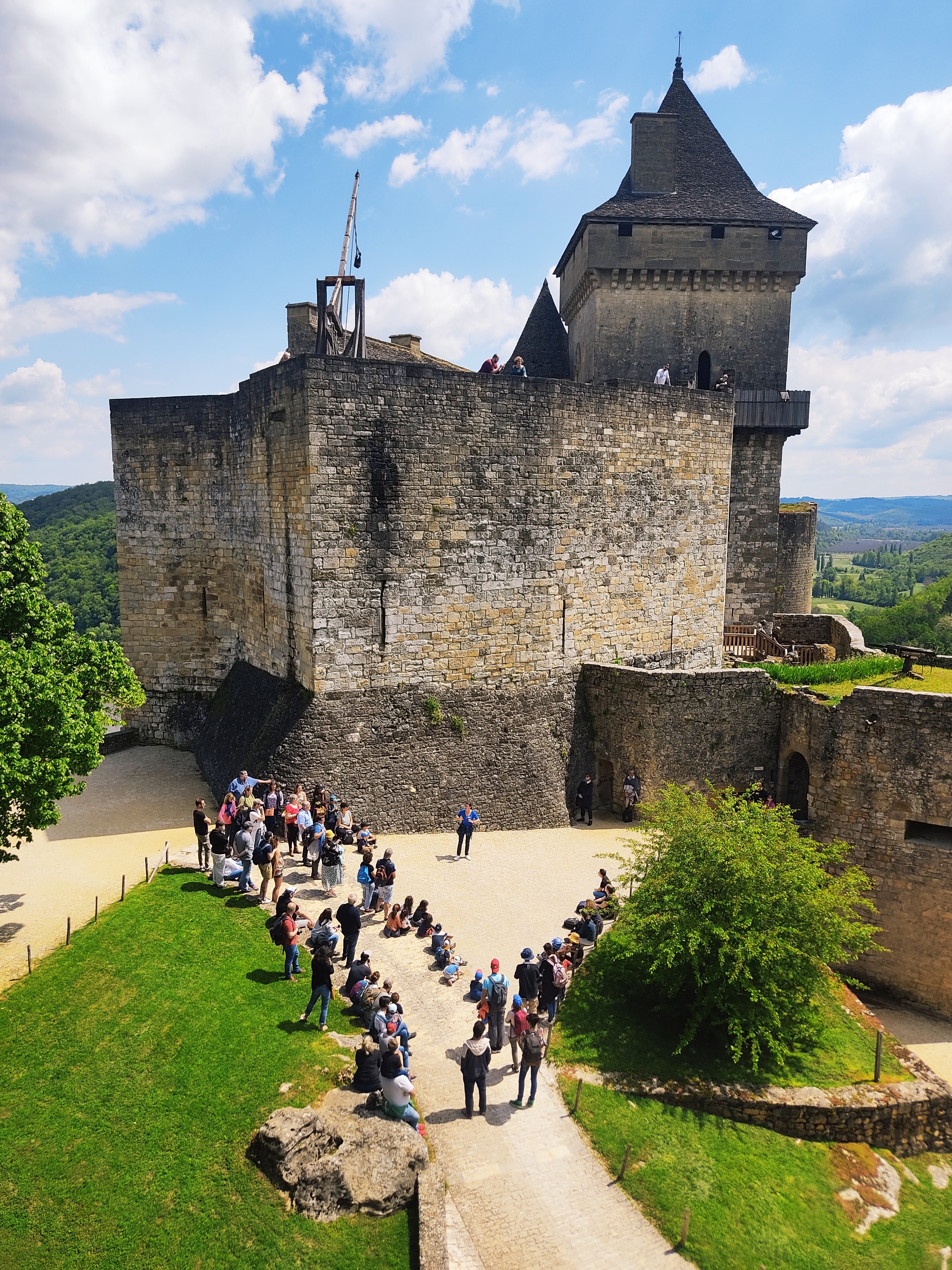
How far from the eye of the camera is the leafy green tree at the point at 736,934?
1129 cm

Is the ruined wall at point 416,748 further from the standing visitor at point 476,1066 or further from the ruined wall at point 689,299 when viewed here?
the ruined wall at point 689,299

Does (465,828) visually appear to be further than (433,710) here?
No

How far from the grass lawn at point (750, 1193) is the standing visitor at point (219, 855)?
20.1 ft

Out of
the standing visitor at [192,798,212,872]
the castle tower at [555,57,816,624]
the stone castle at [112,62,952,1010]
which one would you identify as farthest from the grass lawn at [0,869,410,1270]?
the castle tower at [555,57,816,624]

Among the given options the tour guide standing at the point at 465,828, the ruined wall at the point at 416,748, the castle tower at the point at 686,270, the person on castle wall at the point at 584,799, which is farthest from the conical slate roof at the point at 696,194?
the tour guide standing at the point at 465,828

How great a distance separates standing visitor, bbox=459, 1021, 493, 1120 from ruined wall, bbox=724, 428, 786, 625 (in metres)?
18.7

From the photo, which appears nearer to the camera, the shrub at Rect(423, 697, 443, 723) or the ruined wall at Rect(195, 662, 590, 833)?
the ruined wall at Rect(195, 662, 590, 833)

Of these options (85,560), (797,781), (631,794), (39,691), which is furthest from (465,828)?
(85,560)

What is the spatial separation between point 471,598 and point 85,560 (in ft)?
149

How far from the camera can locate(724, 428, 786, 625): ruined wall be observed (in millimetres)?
25375

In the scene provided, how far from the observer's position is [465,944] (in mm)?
12250

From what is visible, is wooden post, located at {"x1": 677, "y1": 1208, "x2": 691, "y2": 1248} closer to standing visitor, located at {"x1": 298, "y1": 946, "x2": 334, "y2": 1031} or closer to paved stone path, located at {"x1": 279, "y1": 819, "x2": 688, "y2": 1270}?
paved stone path, located at {"x1": 279, "y1": 819, "x2": 688, "y2": 1270}

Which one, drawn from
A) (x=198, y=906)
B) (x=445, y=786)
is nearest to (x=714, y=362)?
(x=445, y=786)

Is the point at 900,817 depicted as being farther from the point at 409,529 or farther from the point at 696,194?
the point at 696,194
